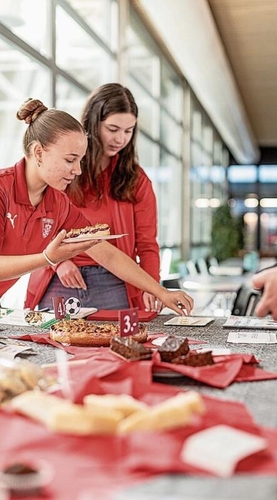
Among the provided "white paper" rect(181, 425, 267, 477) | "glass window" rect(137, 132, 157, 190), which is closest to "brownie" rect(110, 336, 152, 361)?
"white paper" rect(181, 425, 267, 477)

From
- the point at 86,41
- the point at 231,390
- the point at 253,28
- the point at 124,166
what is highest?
the point at 253,28

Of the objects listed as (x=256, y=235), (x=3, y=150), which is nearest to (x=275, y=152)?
(x=256, y=235)

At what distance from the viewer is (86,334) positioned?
2.16 m

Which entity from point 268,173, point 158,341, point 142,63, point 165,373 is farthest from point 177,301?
point 268,173

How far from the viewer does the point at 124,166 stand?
3447mm

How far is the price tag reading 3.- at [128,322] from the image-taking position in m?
2.13

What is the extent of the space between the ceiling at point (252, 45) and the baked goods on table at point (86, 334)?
615cm

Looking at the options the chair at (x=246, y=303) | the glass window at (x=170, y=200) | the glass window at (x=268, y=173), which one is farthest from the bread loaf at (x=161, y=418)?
the glass window at (x=268, y=173)

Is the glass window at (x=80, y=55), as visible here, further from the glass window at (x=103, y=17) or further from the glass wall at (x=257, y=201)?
the glass wall at (x=257, y=201)

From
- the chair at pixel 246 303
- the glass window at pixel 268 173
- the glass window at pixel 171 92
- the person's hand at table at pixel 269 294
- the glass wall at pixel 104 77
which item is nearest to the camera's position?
the person's hand at table at pixel 269 294

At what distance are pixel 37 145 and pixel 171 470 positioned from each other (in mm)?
1800

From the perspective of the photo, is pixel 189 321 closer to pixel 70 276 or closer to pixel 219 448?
pixel 70 276

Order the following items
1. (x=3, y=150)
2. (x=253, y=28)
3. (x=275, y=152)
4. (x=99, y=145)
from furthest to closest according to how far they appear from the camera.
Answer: (x=275, y=152)
(x=253, y=28)
(x=3, y=150)
(x=99, y=145)

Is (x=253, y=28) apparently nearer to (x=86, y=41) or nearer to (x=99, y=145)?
(x=86, y=41)
